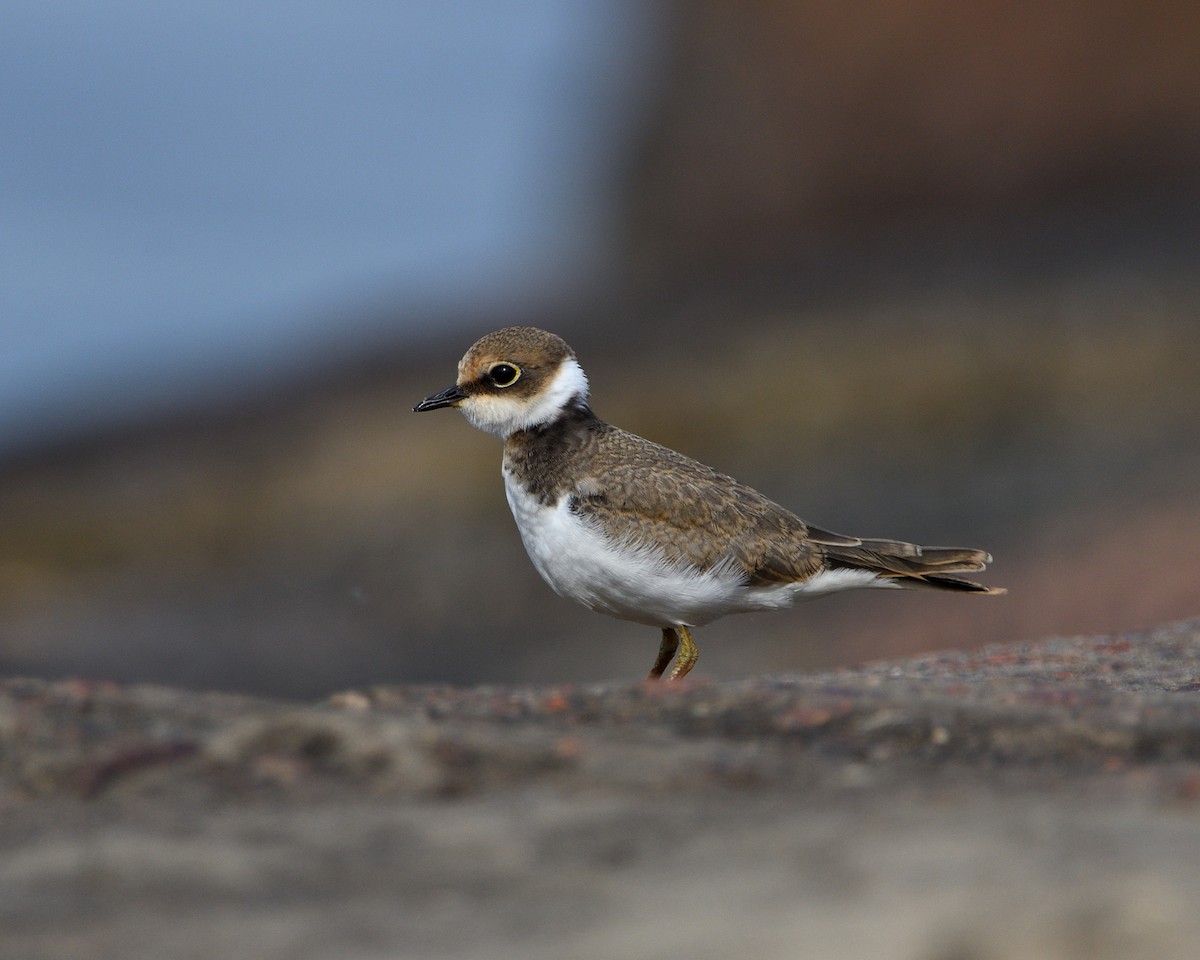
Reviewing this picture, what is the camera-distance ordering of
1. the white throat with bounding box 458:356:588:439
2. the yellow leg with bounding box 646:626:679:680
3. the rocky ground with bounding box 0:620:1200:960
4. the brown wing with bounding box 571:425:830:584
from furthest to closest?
the yellow leg with bounding box 646:626:679:680 → the white throat with bounding box 458:356:588:439 → the brown wing with bounding box 571:425:830:584 → the rocky ground with bounding box 0:620:1200:960

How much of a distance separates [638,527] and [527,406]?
0.96 meters

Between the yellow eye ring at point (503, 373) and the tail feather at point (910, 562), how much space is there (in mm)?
1732

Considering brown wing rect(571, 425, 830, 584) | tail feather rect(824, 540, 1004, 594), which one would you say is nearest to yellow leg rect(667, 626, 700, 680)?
brown wing rect(571, 425, 830, 584)

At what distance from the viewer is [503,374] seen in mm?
7570

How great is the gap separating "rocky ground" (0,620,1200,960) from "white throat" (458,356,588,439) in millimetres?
2411

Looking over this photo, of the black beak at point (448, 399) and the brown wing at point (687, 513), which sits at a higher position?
the black beak at point (448, 399)

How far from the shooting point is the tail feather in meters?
7.49

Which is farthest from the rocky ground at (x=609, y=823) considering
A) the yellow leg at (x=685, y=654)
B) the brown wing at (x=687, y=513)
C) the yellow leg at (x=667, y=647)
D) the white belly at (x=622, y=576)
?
the yellow leg at (x=667, y=647)

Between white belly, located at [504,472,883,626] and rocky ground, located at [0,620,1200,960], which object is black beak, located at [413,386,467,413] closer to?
white belly, located at [504,472,883,626]

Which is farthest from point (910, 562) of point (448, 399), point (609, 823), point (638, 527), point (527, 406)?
point (609, 823)

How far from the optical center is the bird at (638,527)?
689 cm

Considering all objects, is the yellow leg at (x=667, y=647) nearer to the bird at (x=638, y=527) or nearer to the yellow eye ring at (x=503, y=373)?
the bird at (x=638, y=527)

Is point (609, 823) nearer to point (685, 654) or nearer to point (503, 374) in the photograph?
point (685, 654)

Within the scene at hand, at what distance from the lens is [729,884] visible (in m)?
3.09
